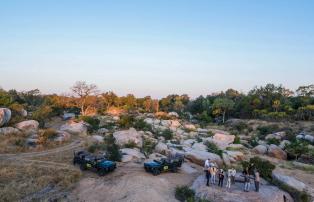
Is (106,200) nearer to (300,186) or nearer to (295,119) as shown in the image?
(300,186)

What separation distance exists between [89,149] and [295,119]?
2316 inches

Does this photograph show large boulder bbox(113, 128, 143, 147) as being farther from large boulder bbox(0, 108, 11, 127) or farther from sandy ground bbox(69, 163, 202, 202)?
large boulder bbox(0, 108, 11, 127)

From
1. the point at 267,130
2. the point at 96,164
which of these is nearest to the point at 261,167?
the point at 96,164

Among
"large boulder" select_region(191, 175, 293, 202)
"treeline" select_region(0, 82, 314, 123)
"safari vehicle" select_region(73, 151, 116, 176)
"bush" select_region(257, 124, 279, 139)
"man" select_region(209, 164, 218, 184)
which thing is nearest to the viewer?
"large boulder" select_region(191, 175, 293, 202)

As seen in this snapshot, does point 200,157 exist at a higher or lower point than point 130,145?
lower

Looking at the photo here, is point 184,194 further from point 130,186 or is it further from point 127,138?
point 127,138

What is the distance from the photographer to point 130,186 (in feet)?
73.6

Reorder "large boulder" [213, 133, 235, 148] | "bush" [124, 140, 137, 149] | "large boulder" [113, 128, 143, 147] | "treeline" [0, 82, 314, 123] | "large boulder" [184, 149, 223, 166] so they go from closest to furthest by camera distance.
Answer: "large boulder" [184, 149, 223, 166] < "bush" [124, 140, 137, 149] < "large boulder" [113, 128, 143, 147] < "large boulder" [213, 133, 235, 148] < "treeline" [0, 82, 314, 123]

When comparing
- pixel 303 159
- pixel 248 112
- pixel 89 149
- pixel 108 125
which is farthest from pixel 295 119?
pixel 89 149

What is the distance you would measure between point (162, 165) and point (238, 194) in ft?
23.4

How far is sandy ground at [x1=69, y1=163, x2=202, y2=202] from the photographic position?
2102cm

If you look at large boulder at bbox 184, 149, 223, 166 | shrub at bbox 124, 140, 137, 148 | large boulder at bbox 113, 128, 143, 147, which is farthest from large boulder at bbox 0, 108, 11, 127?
large boulder at bbox 184, 149, 223, 166

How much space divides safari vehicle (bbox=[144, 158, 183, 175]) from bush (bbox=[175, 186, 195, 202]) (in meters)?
3.64

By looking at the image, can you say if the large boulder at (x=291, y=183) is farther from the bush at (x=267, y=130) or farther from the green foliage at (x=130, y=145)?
the bush at (x=267, y=130)
